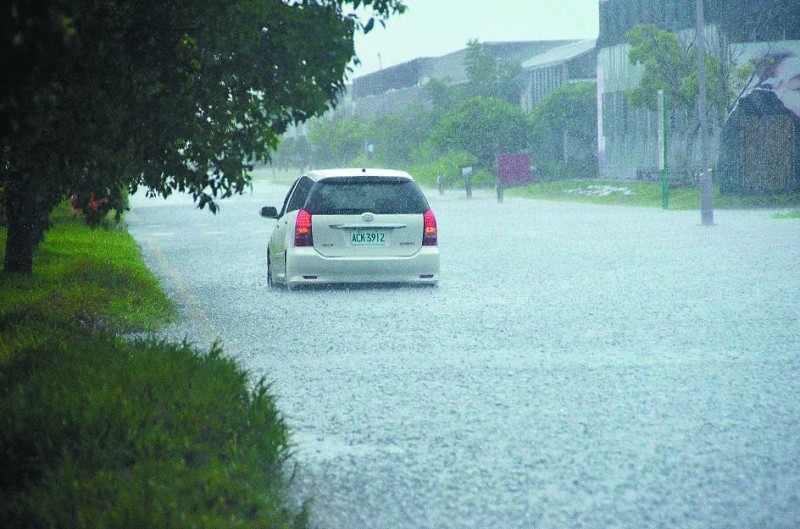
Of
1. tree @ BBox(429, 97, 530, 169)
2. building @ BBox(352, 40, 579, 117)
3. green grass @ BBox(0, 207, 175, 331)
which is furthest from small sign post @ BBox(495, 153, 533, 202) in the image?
green grass @ BBox(0, 207, 175, 331)

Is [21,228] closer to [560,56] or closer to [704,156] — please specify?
[704,156]

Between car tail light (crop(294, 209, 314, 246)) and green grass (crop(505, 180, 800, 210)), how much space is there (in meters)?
26.0

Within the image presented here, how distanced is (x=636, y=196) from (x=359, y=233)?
33.7 m

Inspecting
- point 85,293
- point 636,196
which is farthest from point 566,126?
point 85,293

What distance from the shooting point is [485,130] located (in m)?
77.8

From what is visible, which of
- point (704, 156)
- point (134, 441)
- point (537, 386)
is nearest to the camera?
point (134, 441)

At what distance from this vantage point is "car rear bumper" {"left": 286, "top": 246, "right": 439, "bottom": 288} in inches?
650

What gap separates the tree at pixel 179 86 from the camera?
8.90 metres

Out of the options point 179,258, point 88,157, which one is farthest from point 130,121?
point 179,258

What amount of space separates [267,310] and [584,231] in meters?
15.9

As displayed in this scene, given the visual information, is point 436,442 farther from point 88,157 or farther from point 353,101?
point 353,101

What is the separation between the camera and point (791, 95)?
47781 millimetres

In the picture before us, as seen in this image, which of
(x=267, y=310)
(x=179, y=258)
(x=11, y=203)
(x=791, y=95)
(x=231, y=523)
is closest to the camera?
(x=231, y=523)

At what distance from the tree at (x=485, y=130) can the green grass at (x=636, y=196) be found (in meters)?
13.7
